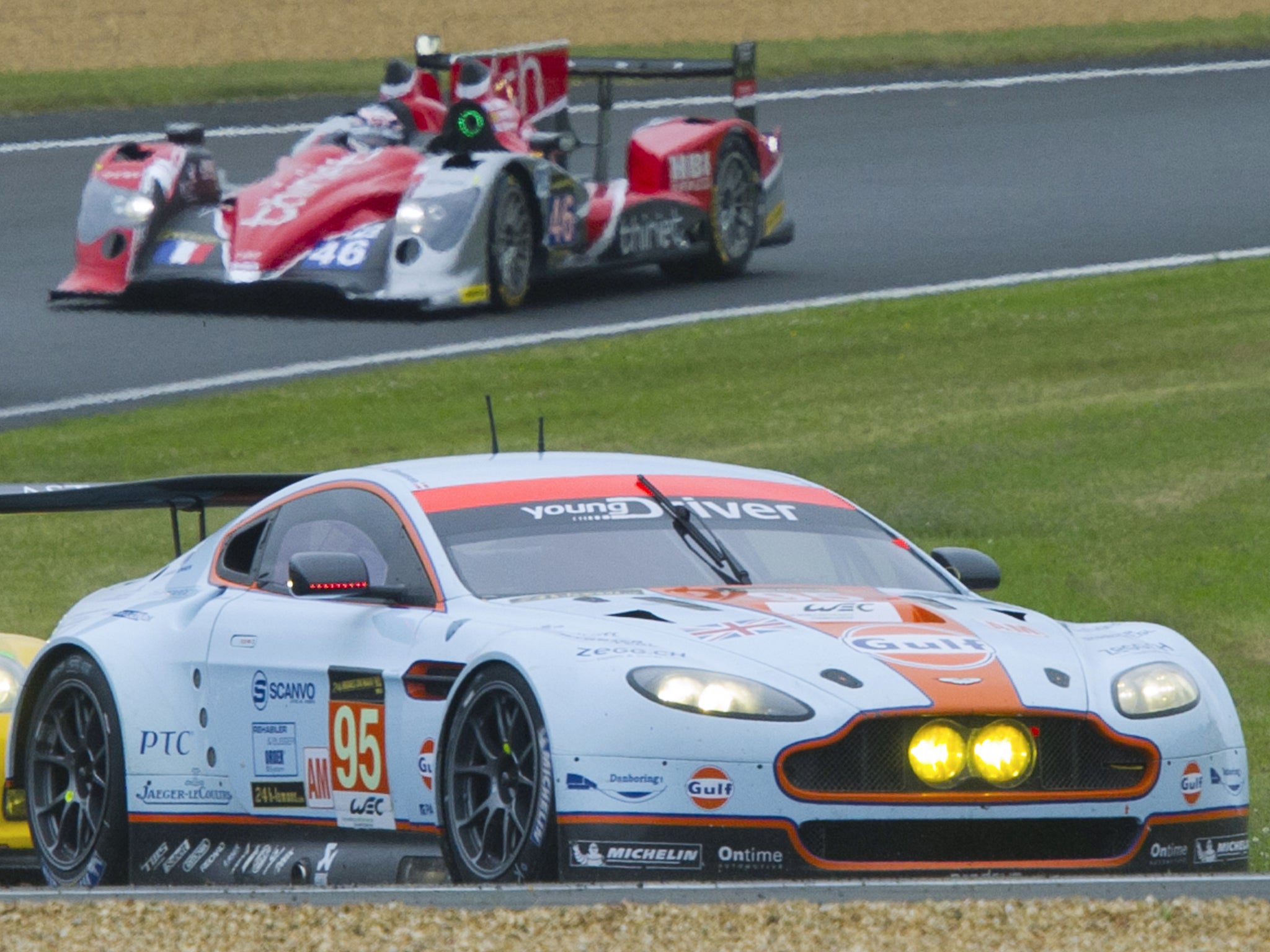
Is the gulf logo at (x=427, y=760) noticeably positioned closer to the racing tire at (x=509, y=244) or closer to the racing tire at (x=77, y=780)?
the racing tire at (x=77, y=780)

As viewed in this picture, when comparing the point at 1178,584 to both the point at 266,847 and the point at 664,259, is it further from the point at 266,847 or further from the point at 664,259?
the point at 664,259

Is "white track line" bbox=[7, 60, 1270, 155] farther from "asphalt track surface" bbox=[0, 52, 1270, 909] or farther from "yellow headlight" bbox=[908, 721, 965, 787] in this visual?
"yellow headlight" bbox=[908, 721, 965, 787]

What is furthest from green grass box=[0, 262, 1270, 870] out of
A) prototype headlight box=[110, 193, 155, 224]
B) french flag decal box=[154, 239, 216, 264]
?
prototype headlight box=[110, 193, 155, 224]

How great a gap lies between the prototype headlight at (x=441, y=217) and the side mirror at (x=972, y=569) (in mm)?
11043

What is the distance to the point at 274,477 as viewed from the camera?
28.7ft

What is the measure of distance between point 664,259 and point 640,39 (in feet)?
45.4

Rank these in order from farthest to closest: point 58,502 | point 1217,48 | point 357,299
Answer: point 1217,48, point 357,299, point 58,502

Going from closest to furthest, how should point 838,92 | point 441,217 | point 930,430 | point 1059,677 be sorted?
point 1059,677, point 930,430, point 441,217, point 838,92

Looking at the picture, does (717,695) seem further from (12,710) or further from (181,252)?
(181,252)

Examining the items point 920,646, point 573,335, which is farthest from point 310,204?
point 920,646

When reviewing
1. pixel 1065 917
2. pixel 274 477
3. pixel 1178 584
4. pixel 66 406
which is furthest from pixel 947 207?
pixel 1065 917

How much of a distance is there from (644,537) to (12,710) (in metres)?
2.39

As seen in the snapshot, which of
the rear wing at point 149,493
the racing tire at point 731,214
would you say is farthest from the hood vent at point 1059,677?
the racing tire at point 731,214

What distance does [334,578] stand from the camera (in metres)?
7.13
